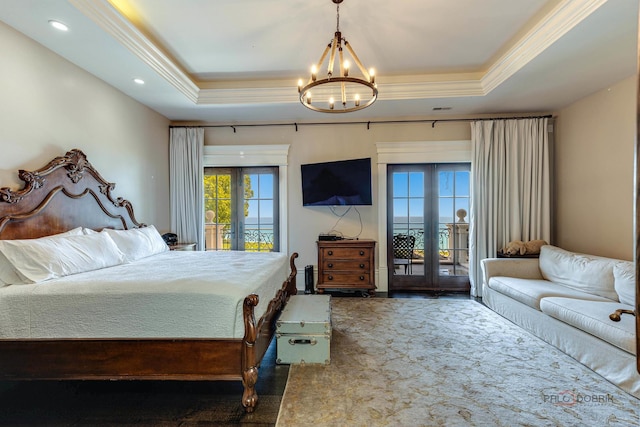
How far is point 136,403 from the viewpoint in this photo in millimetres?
1920

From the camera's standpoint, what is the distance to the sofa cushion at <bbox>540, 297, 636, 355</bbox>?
2041 millimetres

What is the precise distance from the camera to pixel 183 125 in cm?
473

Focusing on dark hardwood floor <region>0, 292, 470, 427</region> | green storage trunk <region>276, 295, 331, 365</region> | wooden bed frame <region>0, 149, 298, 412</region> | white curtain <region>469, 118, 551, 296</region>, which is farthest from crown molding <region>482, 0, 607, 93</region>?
dark hardwood floor <region>0, 292, 470, 427</region>

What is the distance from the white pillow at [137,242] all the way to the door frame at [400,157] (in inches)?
122

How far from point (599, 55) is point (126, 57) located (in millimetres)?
4565

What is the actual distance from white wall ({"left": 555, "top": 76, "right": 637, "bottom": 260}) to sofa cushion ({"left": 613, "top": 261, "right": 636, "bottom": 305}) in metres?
0.83

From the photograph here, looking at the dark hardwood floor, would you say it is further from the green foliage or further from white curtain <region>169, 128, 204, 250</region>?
Answer: the green foliage

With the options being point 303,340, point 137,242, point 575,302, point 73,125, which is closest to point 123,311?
point 303,340

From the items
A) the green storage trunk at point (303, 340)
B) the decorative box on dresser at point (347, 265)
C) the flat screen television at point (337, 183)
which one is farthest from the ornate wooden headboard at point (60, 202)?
the decorative box on dresser at point (347, 265)

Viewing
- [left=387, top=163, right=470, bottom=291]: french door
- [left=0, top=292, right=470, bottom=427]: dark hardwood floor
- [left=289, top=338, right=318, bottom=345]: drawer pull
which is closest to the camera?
[left=0, top=292, right=470, bottom=427]: dark hardwood floor

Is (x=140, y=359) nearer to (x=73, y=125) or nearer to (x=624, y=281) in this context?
(x=73, y=125)

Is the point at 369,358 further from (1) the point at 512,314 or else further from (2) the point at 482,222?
(2) the point at 482,222

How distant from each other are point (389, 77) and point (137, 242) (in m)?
3.68

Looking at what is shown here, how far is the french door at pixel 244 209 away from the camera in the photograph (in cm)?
477
